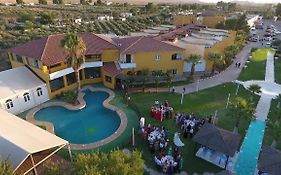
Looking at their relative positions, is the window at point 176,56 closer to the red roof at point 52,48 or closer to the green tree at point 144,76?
the green tree at point 144,76

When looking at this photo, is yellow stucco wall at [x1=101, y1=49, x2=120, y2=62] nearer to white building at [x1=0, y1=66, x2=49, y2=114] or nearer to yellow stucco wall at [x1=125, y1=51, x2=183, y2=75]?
yellow stucco wall at [x1=125, y1=51, x2=183, y2=75]

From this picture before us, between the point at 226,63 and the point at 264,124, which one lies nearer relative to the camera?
the point at 264,124

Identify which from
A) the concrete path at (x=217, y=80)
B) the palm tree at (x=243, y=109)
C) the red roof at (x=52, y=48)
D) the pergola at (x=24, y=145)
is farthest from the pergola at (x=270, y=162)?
the red roof at (x=52, y=48)

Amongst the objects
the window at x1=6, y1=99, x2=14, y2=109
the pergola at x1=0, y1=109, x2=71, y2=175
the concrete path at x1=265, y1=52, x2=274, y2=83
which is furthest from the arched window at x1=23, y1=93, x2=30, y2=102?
the concrete path at x1=265, y1=52, x2=274, y2=83

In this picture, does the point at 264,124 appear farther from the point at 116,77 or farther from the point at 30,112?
the point at 30,112

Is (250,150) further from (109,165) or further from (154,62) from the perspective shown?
(154,62)

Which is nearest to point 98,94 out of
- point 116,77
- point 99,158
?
point 116,77

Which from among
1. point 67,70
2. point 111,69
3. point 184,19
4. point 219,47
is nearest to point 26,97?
point 67,70
